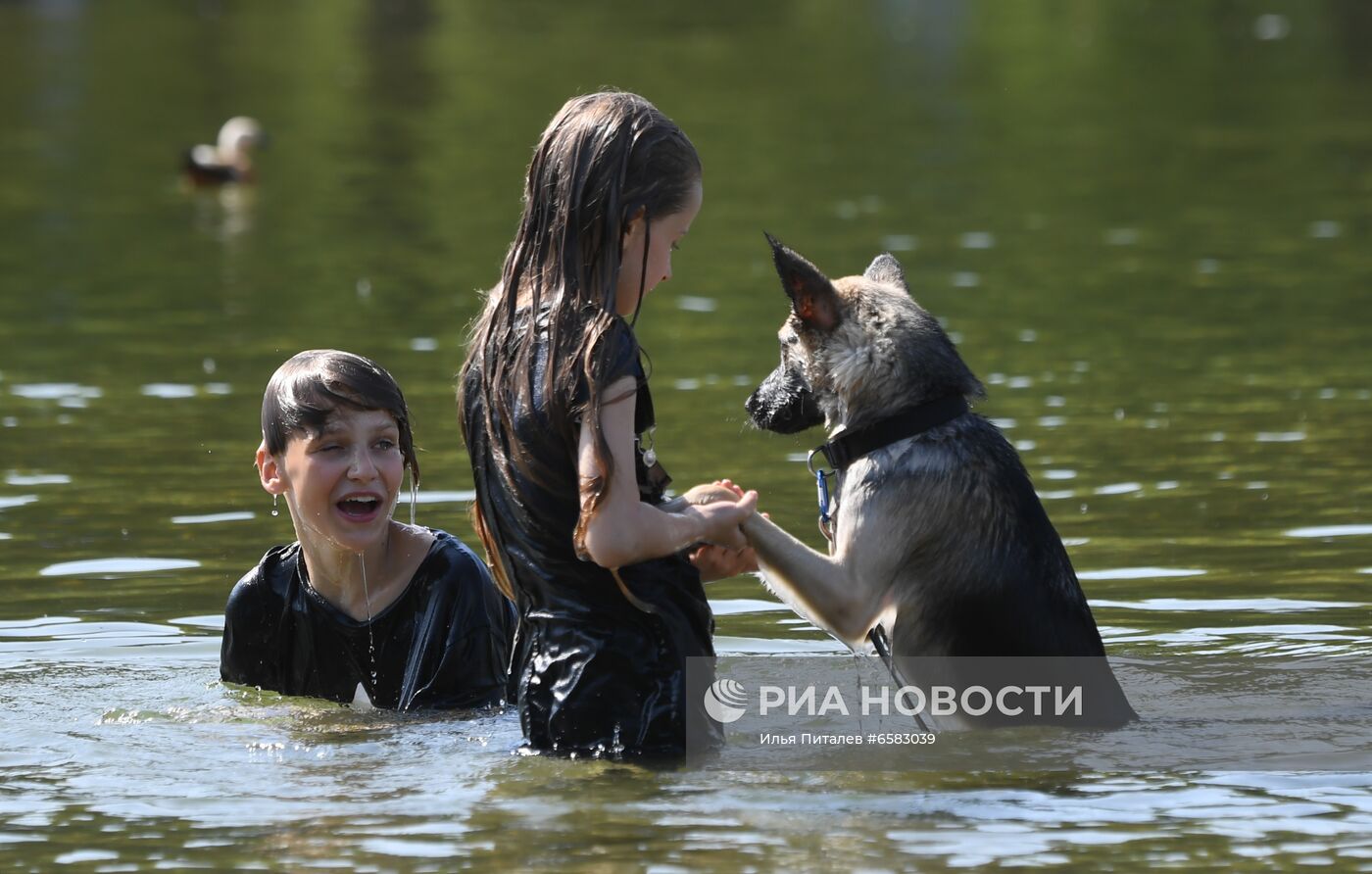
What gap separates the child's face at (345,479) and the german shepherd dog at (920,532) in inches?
52.8

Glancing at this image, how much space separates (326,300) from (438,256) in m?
2.60

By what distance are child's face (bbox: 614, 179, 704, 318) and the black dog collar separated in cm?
121

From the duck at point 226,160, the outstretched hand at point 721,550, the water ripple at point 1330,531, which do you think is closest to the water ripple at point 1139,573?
the water ripple at point 1330,531

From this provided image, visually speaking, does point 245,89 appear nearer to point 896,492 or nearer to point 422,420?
point 422,420

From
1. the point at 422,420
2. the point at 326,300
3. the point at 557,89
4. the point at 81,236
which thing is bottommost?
the point at 422,420

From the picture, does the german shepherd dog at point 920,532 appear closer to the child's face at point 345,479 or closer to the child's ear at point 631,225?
the child's ear at point 631,225

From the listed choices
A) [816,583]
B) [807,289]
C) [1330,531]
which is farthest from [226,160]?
[816,583]

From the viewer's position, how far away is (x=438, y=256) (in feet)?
66.3

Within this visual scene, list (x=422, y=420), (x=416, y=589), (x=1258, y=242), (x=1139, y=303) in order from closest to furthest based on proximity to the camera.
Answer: (x=416, y=589), (x=422, y=420), (x=1139, y=303), (x=1258, y=242)

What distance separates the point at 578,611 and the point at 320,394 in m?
1.54

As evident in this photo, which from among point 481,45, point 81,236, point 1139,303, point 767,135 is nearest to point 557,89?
point 767,135

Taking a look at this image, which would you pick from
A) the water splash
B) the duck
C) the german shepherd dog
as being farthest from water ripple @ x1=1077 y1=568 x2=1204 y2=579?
the duck

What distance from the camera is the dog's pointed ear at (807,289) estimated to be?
23.2ft

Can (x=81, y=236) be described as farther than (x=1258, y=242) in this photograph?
Yes
